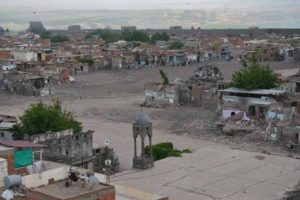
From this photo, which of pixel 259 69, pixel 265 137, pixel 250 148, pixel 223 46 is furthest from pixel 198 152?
pixel 223 46

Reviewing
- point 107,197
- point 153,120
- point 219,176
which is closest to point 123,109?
point 153,120

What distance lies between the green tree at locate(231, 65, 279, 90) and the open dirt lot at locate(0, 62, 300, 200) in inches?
123

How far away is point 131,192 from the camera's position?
1438 centimetres

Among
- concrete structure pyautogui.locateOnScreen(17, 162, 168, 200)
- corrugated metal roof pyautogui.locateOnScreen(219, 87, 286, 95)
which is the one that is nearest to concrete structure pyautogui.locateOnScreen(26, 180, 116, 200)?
concrete structure pyautogui.locateOnScreen(17, 162, 168, 200)

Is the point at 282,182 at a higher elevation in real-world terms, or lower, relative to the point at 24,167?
lower

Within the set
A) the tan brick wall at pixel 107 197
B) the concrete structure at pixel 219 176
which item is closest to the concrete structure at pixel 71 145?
the concrete structure at pixel 219 176

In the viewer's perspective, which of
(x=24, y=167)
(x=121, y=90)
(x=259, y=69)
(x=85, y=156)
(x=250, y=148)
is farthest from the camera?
(x=121, y=90)

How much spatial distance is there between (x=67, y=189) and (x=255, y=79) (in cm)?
3301

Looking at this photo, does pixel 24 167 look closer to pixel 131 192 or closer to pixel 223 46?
pixel 131 192

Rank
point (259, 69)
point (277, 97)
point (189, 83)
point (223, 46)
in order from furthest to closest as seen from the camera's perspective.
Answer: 1. point (223, 46)
2. point (189, 83)
3. point (259, 69)
4. point (277, 97)

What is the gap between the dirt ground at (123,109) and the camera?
115ft

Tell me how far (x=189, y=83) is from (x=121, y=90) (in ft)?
40.7

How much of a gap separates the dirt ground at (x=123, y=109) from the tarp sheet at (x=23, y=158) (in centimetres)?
1566

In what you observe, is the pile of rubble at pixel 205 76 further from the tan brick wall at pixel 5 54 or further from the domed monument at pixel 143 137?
the tan brick wall at pixel 5 54
